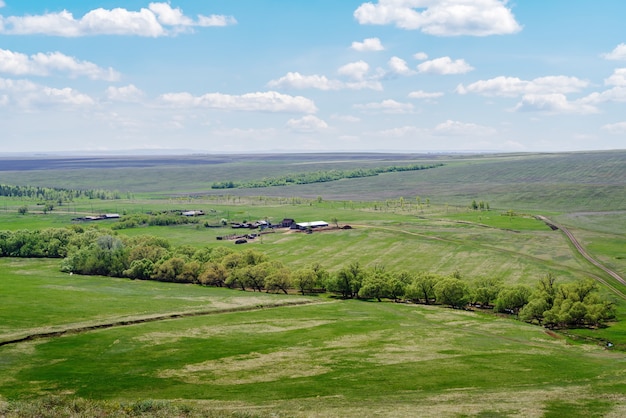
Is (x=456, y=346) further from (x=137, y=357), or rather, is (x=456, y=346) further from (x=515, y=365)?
(x=137, y=357)

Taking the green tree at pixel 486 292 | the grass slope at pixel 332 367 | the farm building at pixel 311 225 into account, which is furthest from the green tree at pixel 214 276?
the farm building at pixel 311 225

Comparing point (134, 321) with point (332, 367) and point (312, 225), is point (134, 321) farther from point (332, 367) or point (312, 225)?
point (312, 225)

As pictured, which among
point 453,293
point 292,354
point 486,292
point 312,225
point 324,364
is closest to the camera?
point 324,364

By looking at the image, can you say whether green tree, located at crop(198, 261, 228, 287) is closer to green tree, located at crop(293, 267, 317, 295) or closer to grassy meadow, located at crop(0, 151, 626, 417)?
grassy meadow, located at crop(0, 151, 626, 417)

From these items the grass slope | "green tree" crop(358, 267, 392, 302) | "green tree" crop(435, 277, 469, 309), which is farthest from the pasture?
"green tree" crop(358, 267, 392, 302)

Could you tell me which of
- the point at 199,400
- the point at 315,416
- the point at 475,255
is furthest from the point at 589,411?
the point at 475,255

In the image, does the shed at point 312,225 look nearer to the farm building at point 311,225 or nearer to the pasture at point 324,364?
the farm building at point 311,225

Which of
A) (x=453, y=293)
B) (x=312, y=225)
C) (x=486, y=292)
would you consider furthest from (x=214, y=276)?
(x=312, y=225)

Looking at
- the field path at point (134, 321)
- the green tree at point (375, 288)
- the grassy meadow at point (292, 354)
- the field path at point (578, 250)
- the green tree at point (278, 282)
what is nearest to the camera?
the grassy meadow at point (292, 354)
